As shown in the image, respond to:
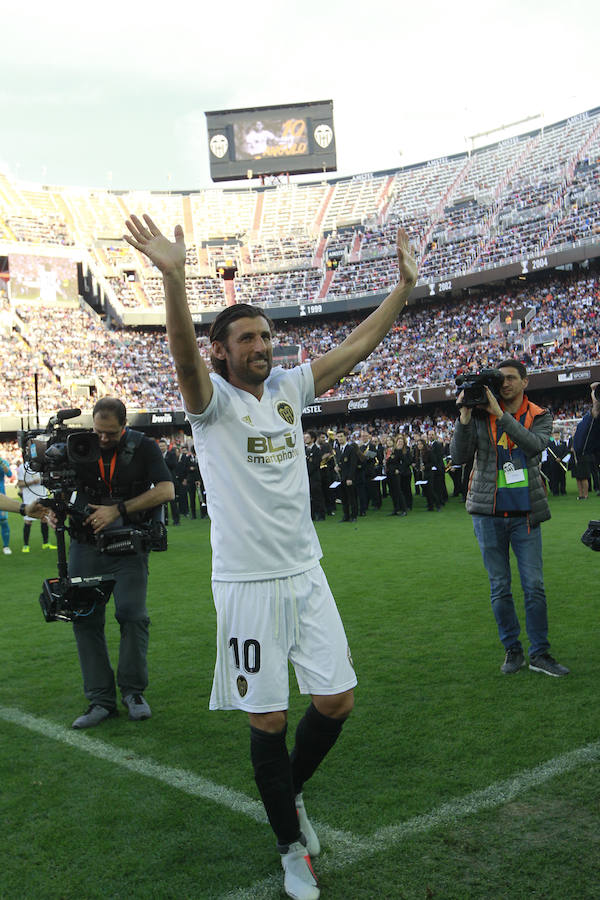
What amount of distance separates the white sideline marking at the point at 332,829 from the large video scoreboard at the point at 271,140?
59245 mm

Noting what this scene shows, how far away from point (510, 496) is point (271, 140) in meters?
58.9

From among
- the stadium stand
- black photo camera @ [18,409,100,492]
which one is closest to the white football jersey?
black photo camera @ [18,409,100,492]

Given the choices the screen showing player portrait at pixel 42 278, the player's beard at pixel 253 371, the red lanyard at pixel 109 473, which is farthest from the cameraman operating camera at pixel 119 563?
the screen showing player portrait at pixel 42 278

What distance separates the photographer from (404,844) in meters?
3.11

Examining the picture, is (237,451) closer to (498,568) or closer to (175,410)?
(498,568)

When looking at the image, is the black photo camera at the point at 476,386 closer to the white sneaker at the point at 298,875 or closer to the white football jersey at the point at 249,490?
the white football jersey at the point at 249,490

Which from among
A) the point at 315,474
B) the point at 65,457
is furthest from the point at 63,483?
the point at 315,474

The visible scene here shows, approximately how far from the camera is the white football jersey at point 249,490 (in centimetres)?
292

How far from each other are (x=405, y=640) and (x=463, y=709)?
68.9 inches

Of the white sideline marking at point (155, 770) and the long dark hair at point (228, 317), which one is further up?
the long dark hair at point (228, 317)

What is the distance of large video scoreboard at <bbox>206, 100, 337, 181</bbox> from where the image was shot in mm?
58562

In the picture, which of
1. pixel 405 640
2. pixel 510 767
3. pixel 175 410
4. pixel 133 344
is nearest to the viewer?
pixel 510 767

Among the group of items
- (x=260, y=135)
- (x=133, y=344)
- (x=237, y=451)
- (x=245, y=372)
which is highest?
(x=260, y=135)

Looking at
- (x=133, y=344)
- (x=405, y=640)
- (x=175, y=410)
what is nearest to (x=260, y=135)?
(x=133, y=344)
